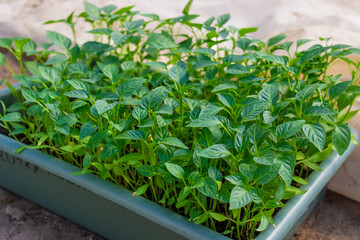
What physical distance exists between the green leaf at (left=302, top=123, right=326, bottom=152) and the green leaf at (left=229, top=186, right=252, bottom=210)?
0.18 metres

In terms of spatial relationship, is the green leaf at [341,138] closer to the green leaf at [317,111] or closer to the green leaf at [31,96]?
the green leaf at [317,111]

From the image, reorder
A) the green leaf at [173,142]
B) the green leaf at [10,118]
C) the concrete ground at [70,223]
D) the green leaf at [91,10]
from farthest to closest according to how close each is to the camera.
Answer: the green leaf at [91,10] < the concrete ground at [70,223] < the green leaf at [10,118] < the green leaf at [173,142]

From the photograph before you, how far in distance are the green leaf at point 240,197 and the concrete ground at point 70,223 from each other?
0.53 meters

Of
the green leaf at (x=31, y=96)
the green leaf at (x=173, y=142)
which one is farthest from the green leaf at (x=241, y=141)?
the green leaf at (x=31, y=96)

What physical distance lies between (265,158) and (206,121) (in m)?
0.14

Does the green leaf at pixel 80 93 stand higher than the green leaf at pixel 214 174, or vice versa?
the green leaf at pixel 80 93

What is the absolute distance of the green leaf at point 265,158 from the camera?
0.92 metres

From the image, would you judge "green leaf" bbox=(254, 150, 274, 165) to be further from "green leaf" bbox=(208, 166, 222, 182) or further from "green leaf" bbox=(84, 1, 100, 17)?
"green leaf" bbox=(84, 1, 100, 17)

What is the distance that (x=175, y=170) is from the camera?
→ 98cm

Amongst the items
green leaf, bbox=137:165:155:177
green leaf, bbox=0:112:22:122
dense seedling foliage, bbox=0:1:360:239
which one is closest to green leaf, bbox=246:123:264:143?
dense seedling foliage, bbox=0:1:360:239

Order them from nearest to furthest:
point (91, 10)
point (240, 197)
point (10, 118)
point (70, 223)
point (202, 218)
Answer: point (240, 197)
point (202, 218)
point (10, 118)
point (70, 223)
point (91, 10)

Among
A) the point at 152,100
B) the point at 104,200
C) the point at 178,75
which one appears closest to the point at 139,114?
the point at 152,100

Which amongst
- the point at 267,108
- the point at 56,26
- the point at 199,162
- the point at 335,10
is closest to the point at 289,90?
the point at 267,108

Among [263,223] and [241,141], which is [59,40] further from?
[263,223]
